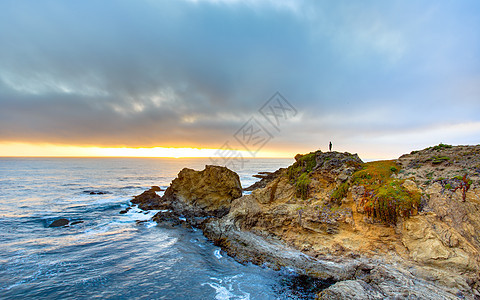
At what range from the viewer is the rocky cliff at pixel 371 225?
11711 millimetres

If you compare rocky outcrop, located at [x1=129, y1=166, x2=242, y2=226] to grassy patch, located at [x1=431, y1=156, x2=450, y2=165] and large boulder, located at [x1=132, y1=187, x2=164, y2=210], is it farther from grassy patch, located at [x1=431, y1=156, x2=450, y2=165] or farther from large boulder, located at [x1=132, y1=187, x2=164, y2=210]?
grassy patch, located at [x1=431, y1=156, x2=450, y2=165]

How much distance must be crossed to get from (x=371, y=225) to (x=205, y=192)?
2466 centimetres

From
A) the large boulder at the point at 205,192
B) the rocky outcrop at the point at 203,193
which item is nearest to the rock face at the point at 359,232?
the rocky outcrop at the point at 203,193

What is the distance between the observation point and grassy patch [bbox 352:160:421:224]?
1464 centimetres

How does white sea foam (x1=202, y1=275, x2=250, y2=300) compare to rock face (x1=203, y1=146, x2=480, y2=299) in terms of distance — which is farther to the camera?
white sea foam (x1=202, y1=275, x2=250, y2=300)

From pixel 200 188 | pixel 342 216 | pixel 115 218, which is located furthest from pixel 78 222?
pixel 342 216

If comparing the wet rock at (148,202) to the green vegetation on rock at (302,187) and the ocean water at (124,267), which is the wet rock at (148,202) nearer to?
the ocean water at (124,267)

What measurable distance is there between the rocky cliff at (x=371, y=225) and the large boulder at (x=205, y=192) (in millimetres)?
8376

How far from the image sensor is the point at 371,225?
15492mm

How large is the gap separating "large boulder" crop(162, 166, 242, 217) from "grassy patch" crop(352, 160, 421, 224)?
20366mm

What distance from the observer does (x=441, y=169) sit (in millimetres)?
16531

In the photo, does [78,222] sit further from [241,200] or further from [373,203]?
[373,203]

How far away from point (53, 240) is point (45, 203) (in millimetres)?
25045

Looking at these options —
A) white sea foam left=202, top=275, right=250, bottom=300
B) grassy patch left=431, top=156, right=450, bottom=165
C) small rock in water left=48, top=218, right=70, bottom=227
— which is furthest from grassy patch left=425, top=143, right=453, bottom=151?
small rock in water left=48, top=218, right=70, bottom=227
